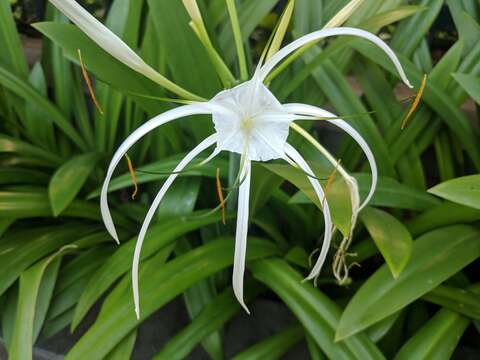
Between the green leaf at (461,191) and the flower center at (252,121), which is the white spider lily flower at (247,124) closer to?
the flower center at (252,121)

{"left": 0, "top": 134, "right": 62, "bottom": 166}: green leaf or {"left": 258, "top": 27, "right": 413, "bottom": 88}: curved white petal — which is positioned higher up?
{"left": 258, "top": 27, "right": 413, "bottom": 88}: curved white petal

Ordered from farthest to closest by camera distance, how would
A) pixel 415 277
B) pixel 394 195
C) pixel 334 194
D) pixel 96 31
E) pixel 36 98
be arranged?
1. pixel 36 98
2. pixel 394 195
3. pixel 415 277
4. pixel 334 194
5. pixel 96 31

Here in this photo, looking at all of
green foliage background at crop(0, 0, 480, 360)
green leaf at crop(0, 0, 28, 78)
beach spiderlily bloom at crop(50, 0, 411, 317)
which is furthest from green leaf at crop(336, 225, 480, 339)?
green leaf at crop(0, 0, 28, 78)

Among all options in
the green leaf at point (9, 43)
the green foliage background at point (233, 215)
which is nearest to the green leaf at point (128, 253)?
the green foliage background at point (233, 215)

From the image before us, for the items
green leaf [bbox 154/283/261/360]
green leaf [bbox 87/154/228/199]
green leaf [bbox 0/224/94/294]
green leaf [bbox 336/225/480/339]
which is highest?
green leaf [bbox 87/154/228/199]

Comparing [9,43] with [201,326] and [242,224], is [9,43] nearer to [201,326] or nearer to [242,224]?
[201,326]

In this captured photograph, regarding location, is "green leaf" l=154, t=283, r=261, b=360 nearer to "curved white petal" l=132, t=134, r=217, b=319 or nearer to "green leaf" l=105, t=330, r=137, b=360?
"green leaf" l=105, t=330, r=137, b=360

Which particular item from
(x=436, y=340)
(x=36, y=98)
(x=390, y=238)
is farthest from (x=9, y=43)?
(x=436, y=340)
